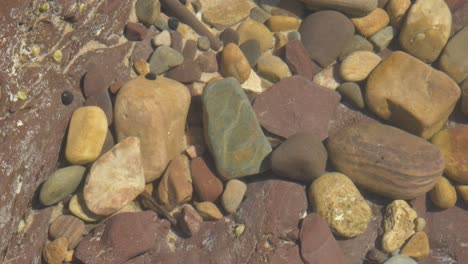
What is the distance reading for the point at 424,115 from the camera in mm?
3252

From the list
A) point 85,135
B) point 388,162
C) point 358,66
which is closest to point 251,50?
point 358,66

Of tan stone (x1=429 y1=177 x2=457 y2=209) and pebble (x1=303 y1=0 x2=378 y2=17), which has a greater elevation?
pebble (x1=303 y1=0 x2=378 y2=17)

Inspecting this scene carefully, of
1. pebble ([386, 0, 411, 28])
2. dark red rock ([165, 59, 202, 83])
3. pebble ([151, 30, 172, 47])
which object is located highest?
pebble ([151, 30, 172, 47])

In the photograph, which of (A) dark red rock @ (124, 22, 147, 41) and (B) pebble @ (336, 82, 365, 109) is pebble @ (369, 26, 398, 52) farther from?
(A) dark red rock @ (124, 22, 147, 41)

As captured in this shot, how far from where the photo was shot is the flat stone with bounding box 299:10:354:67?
11.9 ft

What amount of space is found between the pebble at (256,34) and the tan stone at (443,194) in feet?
4.65

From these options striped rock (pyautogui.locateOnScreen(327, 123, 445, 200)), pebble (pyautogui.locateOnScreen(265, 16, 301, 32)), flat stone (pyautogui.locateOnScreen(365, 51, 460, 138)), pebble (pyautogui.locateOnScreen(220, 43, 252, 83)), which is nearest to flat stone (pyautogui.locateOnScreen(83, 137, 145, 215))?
pebble (pyautogui.locateOnScreen(220, 43, 252, 83))

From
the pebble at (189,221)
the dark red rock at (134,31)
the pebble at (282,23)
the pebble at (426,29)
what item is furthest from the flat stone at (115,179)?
the pebble at (426,29)

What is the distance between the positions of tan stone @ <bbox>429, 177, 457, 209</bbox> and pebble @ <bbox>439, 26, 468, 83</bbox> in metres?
0.76

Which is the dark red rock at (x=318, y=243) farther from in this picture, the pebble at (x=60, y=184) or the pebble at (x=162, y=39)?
the pebble at (x=162, y=39)

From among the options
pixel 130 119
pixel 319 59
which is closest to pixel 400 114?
pixel 319 59

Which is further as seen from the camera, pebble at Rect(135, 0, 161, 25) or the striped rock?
pebble at Rect(135, 0, 161, 25)

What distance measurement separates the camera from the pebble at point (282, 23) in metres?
3.74

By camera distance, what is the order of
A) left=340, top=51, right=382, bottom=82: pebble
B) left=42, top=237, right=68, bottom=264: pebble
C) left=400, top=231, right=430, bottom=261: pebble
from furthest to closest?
left=340, top=51, right=382, bottom=82: pebble
left=400, top=231, right=430, bottom=261: pebble
left=42, top=237, right=68, bottom=264: pebble
